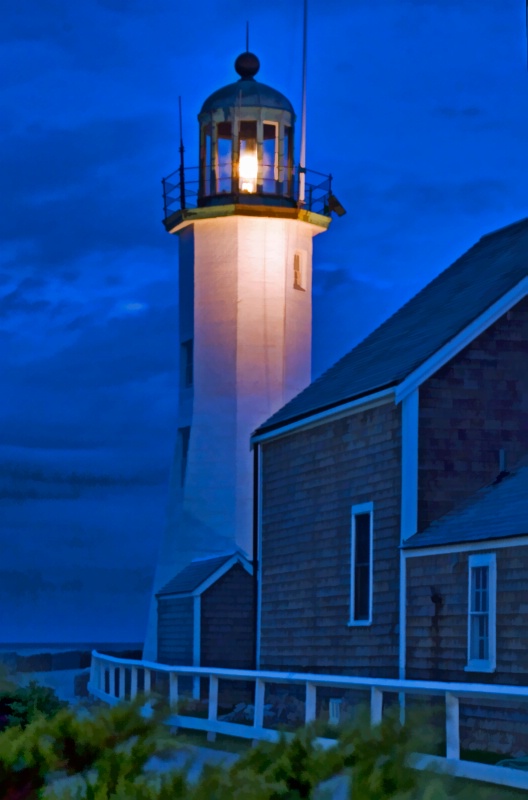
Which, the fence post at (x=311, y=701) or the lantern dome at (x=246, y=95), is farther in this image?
the lantern dome at (x=246, y=95)

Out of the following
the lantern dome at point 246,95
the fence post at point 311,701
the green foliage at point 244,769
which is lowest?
the fence post at point 311,701

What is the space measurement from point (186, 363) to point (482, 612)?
20024 mm

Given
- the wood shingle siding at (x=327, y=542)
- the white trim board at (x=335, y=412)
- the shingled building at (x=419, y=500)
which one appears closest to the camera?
the shingled building at (x=419, y=500)

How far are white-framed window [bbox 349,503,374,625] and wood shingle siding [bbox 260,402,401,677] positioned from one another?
15 centimetres

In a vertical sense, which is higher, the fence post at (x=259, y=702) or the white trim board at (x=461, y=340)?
the white trim board at (x=461, y=340)

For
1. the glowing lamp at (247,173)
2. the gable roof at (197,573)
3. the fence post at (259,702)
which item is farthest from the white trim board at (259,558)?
the glowing lamp at (247,173)

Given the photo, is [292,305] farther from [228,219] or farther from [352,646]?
[352,646]

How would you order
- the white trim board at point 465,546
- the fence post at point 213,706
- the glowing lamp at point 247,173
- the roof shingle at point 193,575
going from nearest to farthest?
1. the fence post at point 213,706
2. the white trim board at point 465,546
3. the roof shingle at point 193,575
4. the glowing lamp at point 247,173

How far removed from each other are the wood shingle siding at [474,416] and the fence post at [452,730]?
906 cm

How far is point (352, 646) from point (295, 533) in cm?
316

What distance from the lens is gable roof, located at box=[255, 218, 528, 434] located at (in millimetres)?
21875

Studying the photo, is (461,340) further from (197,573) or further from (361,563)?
(197,573)

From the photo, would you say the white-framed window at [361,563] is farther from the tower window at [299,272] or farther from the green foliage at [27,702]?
the tower window at [299,272]

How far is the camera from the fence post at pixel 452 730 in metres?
11.5
